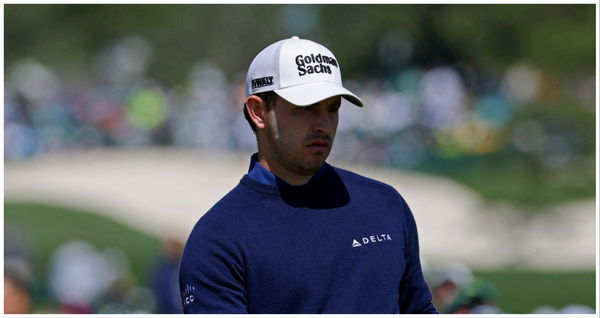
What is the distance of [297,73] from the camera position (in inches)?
133

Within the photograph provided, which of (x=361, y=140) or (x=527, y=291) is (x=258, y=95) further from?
(x=361, y=140)

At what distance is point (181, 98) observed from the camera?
115 ft

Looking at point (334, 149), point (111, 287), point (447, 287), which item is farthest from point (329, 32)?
point (447, 287)

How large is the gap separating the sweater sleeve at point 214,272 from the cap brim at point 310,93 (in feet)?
1.41

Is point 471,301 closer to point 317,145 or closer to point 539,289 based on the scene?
point 317,145

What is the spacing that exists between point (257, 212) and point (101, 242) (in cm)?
1605

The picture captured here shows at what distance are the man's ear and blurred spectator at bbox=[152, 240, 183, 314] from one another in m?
7.46

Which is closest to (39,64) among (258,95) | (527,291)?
(527,291)

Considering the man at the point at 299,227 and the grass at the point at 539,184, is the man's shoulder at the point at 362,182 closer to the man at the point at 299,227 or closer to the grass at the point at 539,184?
the man at the point at 299,227

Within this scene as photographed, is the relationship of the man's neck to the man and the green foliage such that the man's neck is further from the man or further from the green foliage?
→ the green foliage

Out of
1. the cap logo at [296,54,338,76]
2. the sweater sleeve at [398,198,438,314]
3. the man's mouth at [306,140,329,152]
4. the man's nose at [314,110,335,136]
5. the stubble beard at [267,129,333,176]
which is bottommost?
the sweater sleeve at [398,198,438,314]

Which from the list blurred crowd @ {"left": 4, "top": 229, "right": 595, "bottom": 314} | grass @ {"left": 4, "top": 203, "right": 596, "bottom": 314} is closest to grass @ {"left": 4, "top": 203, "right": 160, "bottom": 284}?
grass @ {"left": 4, "top": 203, "right": 596, "bottom": 314}

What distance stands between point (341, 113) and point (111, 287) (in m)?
15.6

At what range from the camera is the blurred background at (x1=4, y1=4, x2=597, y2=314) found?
46.8 ft
